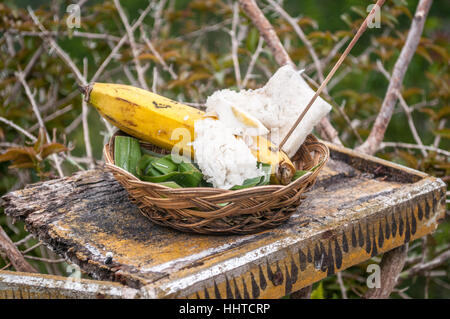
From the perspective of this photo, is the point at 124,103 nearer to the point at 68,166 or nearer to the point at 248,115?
the point at 248,115

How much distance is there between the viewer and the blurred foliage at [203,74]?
211cm

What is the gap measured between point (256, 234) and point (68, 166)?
1858mm

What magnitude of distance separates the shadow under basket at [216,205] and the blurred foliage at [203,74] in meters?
0.69

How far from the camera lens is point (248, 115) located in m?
1.23

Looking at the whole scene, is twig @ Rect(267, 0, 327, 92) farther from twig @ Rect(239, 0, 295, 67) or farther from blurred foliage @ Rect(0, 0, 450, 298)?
twig @ Rect(239, 0, 295, 67)

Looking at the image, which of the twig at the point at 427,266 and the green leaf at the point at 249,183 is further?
the twig at the point at 427,266

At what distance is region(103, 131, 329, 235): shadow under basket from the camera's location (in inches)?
39.7

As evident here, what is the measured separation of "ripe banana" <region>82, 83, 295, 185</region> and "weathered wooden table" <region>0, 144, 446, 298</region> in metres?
0.20

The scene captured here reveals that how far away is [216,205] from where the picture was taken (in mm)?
1020

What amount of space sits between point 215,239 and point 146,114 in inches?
15.1

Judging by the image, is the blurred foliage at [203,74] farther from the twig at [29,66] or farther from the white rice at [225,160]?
the white rice at [225,160]

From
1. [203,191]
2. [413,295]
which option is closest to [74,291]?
[203,191]

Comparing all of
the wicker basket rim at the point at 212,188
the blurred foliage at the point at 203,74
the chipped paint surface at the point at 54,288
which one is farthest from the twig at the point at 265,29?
the chipped paint surface at the point at 54,288
